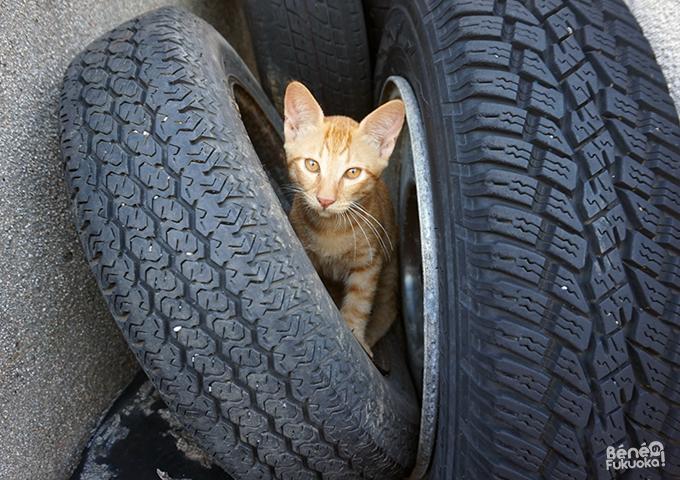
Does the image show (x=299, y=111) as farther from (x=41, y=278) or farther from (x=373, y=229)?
(x=41, y=278)

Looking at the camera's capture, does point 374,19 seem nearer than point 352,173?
No

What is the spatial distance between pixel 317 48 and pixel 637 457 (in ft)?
6.07

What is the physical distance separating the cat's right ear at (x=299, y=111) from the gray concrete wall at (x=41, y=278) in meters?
0.65

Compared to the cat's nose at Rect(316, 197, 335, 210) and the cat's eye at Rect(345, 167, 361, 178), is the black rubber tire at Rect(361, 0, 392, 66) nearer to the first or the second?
the cat's eye at Rect(345, 167, 361, 178)

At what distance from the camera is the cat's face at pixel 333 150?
1530 millimetres

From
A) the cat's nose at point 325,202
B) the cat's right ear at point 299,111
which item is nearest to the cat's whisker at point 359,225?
the cat's nose at point 325,202

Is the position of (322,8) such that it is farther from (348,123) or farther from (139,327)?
(139,327)

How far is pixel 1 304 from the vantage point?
1068 millimetres

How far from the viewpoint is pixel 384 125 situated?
158cm

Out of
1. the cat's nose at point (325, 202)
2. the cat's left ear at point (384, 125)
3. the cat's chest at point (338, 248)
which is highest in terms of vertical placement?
the cat's left ear at point (384, 125)

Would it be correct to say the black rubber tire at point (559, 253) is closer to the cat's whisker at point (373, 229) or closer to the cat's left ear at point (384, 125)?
the cat's left ear at point (384, 125)

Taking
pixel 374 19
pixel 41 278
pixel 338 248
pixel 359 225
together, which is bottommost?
pixel 338 248

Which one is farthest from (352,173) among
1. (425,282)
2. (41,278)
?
(41,278)

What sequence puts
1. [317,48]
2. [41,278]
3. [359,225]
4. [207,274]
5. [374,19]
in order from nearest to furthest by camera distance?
[207,274], [41,278], [359,225], [317,48], [374,19]
